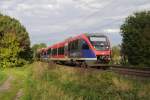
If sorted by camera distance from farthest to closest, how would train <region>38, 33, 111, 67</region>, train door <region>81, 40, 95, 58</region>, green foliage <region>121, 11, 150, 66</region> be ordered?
green foliage <region>121, 11, 150, 66</region>, train door <region>81, 40, 95, 58</region>, train <region>38, 33, 111, 67</region>

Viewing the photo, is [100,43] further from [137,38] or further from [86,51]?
[137,38]

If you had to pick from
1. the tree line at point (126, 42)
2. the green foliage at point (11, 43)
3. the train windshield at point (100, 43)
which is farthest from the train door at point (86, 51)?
the green foliage at point (11, 43)

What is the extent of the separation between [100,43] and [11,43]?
23.4 meters

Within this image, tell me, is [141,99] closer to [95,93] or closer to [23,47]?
[95,93]

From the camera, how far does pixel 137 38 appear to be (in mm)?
48344

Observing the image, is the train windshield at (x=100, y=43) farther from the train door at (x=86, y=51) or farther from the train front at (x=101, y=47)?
the train door at (x=86, y=51)

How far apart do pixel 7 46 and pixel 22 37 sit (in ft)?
16.3

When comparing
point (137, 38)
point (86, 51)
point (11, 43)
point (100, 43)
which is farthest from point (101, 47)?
point (11, 43)

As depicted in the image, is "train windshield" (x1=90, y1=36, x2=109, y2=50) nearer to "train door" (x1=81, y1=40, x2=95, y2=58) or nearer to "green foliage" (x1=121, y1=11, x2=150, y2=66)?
"train door" (x1=81, y1=40, x2=95, y2=58)

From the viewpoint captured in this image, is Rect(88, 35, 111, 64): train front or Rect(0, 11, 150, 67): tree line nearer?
Rect(88, 35, 111, 64): train front

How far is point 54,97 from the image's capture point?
1457 cm

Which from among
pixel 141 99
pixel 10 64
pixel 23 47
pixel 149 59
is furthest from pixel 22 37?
pixel 141 99

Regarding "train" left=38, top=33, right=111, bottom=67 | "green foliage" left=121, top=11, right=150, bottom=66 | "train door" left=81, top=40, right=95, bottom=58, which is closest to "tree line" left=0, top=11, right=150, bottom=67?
"green foliage" left=121, top=11, right=150, bottom=66

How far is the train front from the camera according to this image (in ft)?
103
